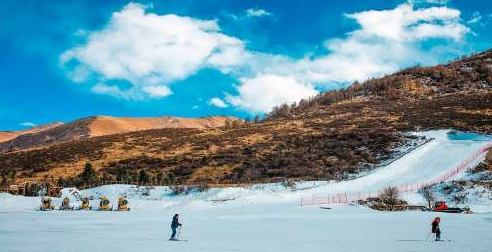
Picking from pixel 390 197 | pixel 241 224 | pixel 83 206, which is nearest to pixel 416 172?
pixel 390 197

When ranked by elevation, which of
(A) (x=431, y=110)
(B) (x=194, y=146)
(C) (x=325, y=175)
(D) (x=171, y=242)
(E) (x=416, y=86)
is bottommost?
(D) (x=171, y=242)

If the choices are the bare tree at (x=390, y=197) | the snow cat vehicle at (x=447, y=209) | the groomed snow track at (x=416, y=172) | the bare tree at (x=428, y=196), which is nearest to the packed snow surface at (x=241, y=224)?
the groomed snow track at (x=416, y=172)

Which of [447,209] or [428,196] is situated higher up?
[428,196]

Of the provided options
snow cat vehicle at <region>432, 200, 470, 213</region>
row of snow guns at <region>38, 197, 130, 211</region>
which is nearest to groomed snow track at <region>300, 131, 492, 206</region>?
snow cat vehicle at <region>432, 200, 470, 213</region>

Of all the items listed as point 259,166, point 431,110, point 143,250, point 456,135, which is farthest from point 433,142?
point 143,250

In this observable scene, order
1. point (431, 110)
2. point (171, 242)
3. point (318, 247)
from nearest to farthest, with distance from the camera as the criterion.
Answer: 1. point (318, 247)
2. point (171, 242)
3. point (431, 110)

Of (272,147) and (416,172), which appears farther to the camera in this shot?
(272,147)

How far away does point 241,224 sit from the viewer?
23.8m

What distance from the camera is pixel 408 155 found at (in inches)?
2015

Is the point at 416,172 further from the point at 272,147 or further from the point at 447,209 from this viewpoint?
the point at 272,147

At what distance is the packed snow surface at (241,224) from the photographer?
16.5m

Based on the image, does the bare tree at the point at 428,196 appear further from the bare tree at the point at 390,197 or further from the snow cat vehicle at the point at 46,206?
the snow cat vehicle at the point at 46,206

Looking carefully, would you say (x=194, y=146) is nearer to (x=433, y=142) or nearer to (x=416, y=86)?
(x=433, y=142)

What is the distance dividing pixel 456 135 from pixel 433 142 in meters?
6.35
